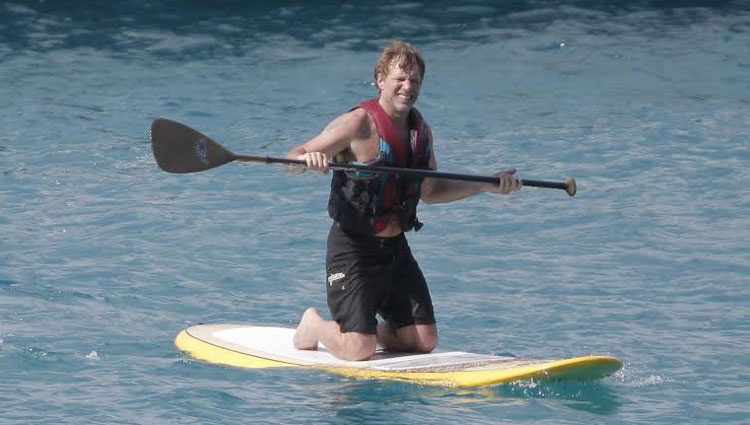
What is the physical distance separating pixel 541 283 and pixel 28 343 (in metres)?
2.71

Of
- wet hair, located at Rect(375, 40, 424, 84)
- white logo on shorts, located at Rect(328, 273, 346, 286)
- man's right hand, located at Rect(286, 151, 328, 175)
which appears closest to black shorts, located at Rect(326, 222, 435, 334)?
white logo on shorts, located at Rect(328, 273, 346, 286)

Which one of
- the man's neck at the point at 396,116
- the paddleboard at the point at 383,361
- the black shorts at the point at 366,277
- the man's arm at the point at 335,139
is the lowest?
the paddleboard at the point at 383,361

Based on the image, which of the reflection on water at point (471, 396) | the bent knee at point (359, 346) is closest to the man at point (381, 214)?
the bent knee at point (359, 346)

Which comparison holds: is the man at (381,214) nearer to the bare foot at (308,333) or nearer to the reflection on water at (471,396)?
the bare foot at (308,333)

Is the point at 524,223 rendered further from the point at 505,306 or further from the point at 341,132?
the point at 341,132

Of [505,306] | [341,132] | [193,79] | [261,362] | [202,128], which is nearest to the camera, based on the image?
[341,132]

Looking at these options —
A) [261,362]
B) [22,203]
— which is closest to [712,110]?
[22,203]

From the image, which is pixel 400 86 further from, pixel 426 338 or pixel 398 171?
pixel 426 338

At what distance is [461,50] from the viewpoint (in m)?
12.8

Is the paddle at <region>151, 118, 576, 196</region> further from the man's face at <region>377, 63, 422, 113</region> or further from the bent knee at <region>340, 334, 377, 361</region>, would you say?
the bent knee at <region>340, 334, 377, 361</region>

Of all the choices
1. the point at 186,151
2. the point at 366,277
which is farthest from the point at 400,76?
the point at 186,151

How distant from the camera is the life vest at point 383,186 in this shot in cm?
573

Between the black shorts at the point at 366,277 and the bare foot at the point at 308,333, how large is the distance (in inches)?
6.2

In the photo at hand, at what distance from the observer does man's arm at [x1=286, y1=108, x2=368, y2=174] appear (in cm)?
553
